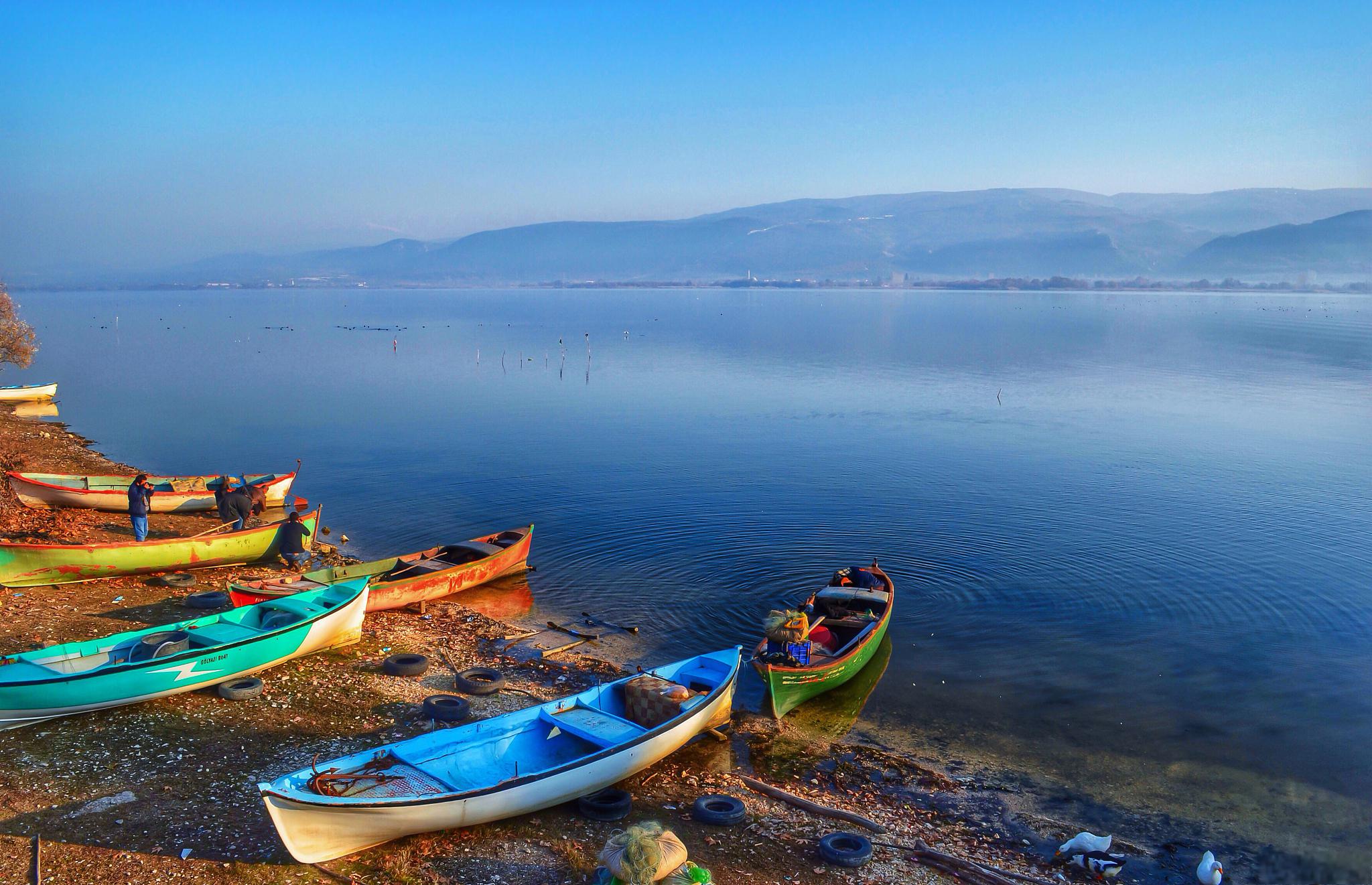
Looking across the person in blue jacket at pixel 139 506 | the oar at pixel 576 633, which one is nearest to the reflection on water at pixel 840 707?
the oar at pixel 576 633

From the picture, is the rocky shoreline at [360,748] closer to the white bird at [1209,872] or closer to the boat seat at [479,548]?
the white bird at [1209,872]

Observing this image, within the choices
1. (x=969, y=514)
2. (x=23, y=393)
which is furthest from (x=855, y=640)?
(x=23, y=393)

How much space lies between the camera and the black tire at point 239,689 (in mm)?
17172

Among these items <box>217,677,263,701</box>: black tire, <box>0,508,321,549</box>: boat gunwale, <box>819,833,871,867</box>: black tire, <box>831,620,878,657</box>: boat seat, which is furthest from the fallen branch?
<box>0,508,321,549</box>: boat gunwale

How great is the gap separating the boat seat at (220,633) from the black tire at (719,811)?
9247 mm

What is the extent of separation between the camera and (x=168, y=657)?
16516 mm

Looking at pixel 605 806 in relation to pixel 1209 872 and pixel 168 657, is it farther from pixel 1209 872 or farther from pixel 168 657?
pixel 1209 872

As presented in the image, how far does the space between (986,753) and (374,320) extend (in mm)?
177381

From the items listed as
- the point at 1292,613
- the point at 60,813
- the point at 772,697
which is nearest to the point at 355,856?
the point at 60,813

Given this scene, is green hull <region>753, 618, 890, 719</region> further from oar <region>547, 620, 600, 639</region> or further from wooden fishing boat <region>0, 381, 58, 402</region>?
wooden fishing boat <region>0, 381, 58, 402</region>

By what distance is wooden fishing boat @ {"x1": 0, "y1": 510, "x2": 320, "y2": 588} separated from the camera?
22594mm

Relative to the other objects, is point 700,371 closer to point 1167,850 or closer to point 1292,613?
point 1292,613

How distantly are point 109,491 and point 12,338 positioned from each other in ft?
125

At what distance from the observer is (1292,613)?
26.1m
